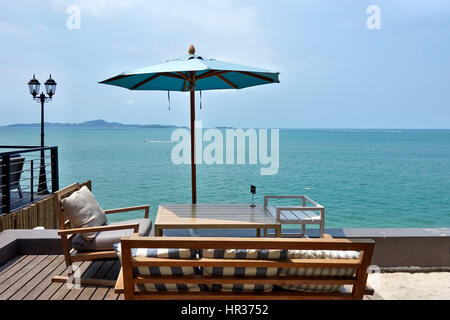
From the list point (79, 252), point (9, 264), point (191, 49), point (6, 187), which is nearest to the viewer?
point (79, 252)

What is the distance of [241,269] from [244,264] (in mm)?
68

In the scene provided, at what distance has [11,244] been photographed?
382cm

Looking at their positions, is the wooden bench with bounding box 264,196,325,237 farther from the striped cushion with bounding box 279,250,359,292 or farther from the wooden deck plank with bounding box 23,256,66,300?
the wooden deck plank with bounding box 23,256,66,300

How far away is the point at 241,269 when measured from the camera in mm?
2064

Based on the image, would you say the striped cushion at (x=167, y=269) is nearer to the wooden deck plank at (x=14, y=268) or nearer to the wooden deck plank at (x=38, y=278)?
the wooden deck plank at (x=38, y=278)

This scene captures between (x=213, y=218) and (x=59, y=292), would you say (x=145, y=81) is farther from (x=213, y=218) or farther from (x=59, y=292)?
(x=59, y=292)

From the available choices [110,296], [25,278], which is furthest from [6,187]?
[110,296]

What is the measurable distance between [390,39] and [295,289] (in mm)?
63159

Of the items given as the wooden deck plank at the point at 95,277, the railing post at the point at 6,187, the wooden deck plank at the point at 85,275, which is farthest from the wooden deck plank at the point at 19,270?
the railing post at the point at 6,187

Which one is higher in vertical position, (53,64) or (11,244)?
(53,64)

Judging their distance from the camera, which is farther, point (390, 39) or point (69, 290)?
point (390, 39)

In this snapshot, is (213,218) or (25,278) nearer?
(25,278)
